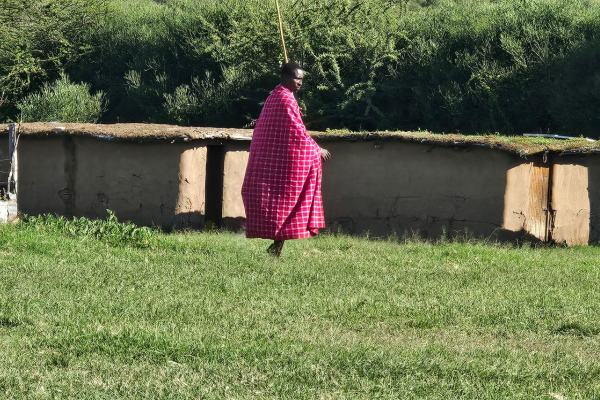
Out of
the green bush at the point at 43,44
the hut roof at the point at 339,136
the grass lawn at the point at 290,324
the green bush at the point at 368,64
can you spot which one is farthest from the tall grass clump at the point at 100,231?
the green bush at the point at 43,44

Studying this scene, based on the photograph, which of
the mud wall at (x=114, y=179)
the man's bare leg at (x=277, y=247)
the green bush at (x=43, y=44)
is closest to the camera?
the man's bare leg at (x=277, y=247)

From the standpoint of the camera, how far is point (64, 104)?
2119cm

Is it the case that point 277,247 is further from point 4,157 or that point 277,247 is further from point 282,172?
point 4,157

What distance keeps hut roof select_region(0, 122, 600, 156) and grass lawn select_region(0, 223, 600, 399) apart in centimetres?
198

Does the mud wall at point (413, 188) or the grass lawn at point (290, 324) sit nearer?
the grass lawn at point (290, 324)

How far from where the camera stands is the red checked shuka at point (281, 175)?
290 inches

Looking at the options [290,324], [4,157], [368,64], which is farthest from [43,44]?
[290,324]

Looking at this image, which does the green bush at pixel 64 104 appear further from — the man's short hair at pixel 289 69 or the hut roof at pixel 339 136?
the man's short hair at pixel 289 69

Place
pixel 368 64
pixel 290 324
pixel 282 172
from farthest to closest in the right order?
pixel 368 64
pixel 282 172
pixel 290 324

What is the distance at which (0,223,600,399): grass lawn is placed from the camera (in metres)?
3.96

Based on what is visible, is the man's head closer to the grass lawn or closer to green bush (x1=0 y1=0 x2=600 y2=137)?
the grass lawn

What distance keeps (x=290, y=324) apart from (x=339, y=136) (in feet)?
19.2

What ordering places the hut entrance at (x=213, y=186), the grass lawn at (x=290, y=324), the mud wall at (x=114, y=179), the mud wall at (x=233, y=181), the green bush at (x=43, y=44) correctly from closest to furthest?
the grass lawn at (x=290, y=324)
the mud wall at (x=114, y=179)
the mud wall at (x=233, y=181)
the hut entrance at (x=213, y=186)
the green bush at (x=43, y=44)

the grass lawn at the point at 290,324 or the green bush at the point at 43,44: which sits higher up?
the green bush at the point at 43,44
